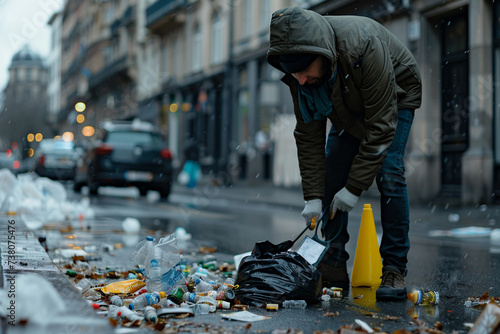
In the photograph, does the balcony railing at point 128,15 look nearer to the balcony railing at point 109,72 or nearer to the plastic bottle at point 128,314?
the balcony railing at point 109,72

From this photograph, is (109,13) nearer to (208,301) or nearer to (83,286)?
(83,286)

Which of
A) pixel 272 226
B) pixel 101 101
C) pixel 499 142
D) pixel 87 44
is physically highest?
pixel 87 44

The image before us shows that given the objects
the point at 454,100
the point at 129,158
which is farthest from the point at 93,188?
the point at 454,100

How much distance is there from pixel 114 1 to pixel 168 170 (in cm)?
3698

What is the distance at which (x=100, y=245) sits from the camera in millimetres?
6359

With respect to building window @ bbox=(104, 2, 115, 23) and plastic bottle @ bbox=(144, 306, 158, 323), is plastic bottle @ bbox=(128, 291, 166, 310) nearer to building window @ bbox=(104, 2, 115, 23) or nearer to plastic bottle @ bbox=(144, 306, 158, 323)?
plastic bottle @ bbox=(144, 306, 158, 323)

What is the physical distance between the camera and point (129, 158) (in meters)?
15.5

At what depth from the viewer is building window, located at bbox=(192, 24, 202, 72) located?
3128 cm

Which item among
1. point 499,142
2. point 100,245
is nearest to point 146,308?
point 100,245

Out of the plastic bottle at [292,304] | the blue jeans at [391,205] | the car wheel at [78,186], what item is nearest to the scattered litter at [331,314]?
the plastic bottle at [292,304]

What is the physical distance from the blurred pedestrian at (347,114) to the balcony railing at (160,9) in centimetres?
2932

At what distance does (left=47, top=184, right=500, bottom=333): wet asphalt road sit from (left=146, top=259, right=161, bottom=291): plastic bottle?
29.3 inches

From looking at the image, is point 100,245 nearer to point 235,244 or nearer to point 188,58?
point 235,244

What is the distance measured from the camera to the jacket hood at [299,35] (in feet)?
11.7
